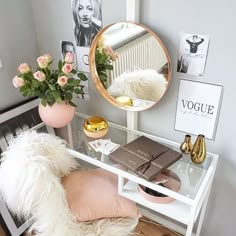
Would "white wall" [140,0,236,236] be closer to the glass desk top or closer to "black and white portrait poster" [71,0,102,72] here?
the glass desk top

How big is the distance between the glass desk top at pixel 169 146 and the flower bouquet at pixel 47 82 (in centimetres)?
24

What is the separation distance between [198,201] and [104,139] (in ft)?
1.89

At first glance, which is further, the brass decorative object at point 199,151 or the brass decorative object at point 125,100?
the brass decorative object at point 125,100

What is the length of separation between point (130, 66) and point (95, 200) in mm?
674

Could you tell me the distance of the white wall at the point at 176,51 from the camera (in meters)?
0.97

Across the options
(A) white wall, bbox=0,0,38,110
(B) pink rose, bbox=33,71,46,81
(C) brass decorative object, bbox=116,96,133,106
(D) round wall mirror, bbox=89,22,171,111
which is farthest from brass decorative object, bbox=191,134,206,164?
(A) white wall, bbox=0,0,38,110

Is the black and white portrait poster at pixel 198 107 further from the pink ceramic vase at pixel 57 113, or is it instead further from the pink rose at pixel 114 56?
the pink ceramic vase at pixel 57 113

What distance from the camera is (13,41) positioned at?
4.66 ft

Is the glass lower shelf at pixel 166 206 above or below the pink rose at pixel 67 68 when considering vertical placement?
below

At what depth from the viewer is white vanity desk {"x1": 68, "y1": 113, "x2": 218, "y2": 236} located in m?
1.00

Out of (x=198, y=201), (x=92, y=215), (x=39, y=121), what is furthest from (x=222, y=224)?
(x=39, y=121)

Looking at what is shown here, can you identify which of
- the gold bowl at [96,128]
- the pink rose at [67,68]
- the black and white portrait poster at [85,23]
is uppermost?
the black and white portrait poster at [85,23]

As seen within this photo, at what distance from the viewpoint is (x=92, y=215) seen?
115cm

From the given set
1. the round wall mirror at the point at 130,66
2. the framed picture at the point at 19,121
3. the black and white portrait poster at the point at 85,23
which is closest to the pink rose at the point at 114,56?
the round wall mirror at the point at 130,66
